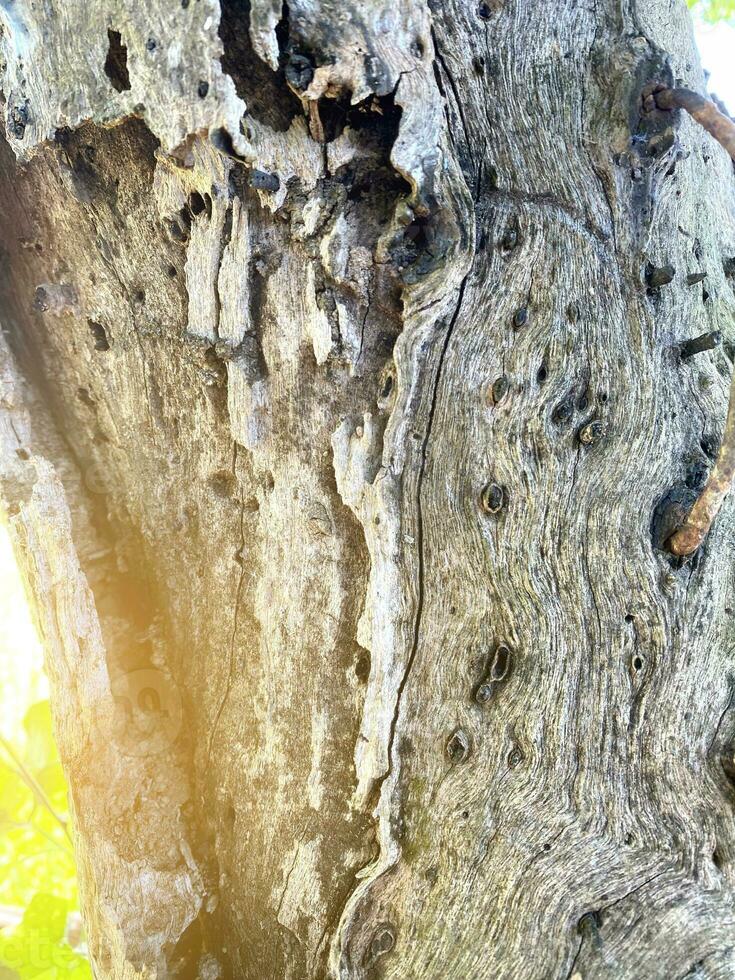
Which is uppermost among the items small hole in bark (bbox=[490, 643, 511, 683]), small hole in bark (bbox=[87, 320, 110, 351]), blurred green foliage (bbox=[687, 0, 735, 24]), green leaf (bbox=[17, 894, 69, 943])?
blurred green foliage (bbox=[687, 0, 735, 24])

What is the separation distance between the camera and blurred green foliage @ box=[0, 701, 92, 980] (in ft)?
11.4

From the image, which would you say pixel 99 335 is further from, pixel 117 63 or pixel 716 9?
pixel 716 9

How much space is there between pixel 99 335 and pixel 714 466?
156 centimetres

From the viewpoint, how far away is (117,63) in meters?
1.47

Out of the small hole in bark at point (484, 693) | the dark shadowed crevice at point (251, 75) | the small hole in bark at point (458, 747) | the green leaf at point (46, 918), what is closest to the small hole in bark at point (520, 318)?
the dark shadowed crevice at point (251, 75)

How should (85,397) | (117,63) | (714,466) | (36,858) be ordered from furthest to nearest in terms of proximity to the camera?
1. (36,858)
2. (85,397)
3. (117,63)
4. (714,466)

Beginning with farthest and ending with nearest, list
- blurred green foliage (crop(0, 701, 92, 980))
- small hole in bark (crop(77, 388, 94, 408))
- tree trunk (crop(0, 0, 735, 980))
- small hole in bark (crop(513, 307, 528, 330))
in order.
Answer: blurred green foliage (crop(0, 701, 92, 980)), small hole in bark (crop(77, 388, 94, 408)), small hole in bark (crop(513, 307, 528, 330)), tree trunk (crop(0, 0, 735, 980))

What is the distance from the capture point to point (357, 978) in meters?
1.51

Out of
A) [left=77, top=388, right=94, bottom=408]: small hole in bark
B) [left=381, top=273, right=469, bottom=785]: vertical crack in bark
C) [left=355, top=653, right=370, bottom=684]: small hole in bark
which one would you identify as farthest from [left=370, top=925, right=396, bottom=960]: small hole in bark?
[left=77, top=388, right=94, bottom=408]: small hole in bark

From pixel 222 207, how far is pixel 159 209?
0.62 ft

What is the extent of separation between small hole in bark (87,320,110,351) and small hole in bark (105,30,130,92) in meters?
0.59

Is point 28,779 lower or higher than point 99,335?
lower

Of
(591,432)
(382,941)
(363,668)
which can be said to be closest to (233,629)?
(363,668)

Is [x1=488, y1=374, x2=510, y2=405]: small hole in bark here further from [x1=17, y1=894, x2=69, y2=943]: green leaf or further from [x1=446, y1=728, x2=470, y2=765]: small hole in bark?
[x1=17, y1=894, x2=69, y2=943]: green leaf
